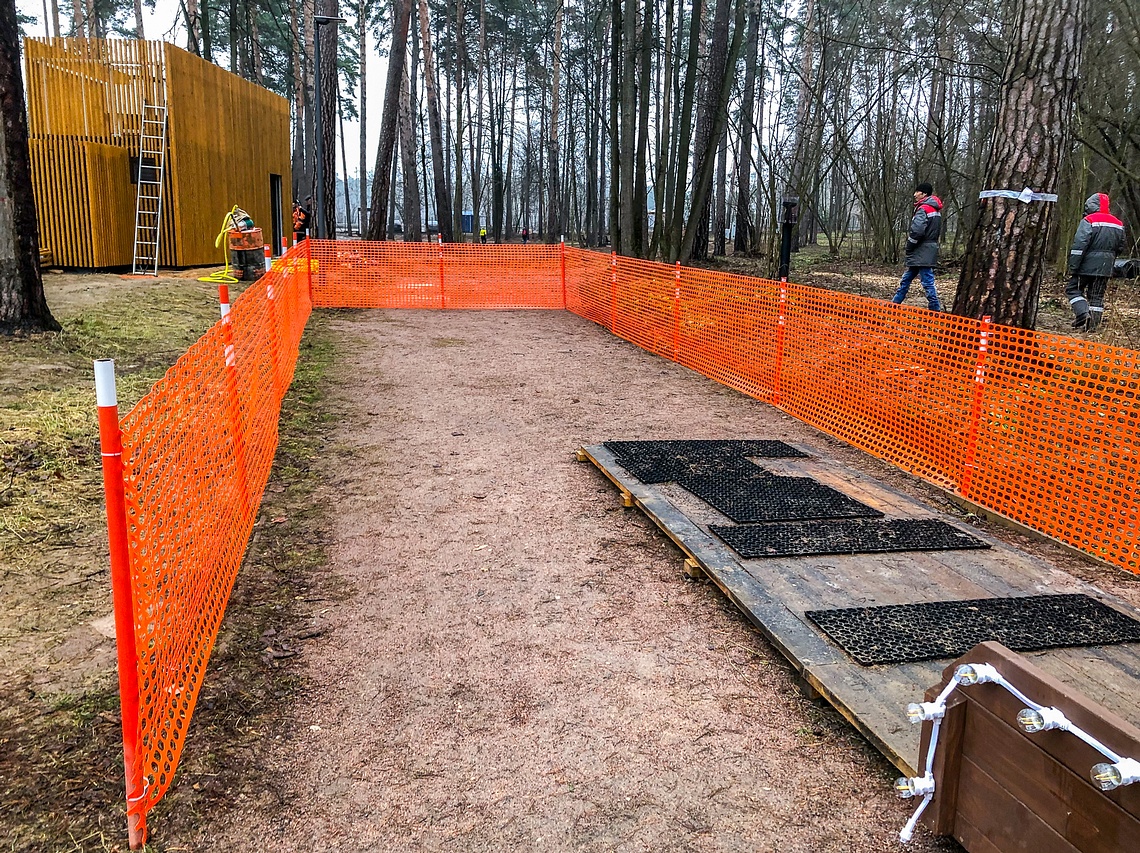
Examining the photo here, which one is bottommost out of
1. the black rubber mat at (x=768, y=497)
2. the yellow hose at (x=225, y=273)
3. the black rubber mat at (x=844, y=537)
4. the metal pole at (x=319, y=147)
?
the black rubber mat at (x=844, y=537)

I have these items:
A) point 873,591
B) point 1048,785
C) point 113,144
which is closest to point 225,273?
point 113,144

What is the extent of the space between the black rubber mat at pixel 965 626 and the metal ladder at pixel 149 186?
16615 millimetres

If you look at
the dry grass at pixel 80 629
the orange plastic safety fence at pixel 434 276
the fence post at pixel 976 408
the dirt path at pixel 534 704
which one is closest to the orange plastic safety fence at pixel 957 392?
the fence post at pixel 976 408

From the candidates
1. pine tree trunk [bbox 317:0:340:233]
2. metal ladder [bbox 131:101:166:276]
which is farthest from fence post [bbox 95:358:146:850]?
pine tree trunk [bbox 317:0:340:233]

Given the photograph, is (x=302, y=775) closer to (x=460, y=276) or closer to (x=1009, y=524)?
(x=1009, y=524)

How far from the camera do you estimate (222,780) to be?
2.94m

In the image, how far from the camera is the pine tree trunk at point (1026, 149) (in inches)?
293

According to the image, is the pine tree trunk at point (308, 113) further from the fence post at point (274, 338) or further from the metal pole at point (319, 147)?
the fence post at point (274, 338)

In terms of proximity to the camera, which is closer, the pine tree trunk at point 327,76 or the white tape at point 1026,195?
the white tape at point 1026,195

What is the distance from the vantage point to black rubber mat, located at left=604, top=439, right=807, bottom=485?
6258 mm

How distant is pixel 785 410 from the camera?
8.73 meters

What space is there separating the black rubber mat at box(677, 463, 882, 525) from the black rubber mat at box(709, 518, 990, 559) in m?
0.11

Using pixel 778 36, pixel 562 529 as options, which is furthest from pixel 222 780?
pixel 778 36

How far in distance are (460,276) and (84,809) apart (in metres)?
15.5
